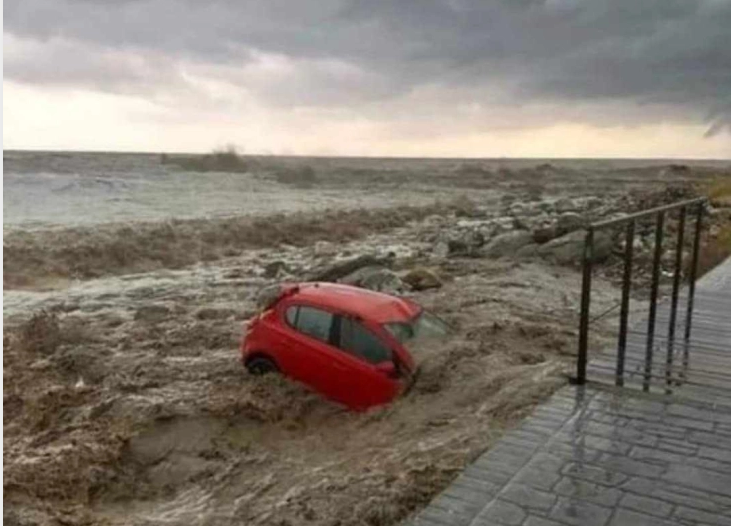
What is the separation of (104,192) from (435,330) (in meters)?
52.1

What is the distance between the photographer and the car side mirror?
336 inches

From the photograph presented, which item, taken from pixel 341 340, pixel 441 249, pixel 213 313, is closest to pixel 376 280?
pixel 213 313

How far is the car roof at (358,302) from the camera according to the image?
29.1 ft

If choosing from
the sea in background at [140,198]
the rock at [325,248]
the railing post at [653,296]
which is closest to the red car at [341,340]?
the railing post at [653,296]

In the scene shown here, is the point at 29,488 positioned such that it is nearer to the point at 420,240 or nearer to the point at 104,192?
the point at 420,240

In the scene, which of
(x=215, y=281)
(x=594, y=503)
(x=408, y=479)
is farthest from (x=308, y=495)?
(x=215, y=281)

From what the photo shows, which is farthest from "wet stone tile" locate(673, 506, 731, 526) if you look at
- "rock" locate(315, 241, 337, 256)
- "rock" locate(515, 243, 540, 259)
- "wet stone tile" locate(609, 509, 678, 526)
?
"rock" locate(315, 241, 337, 256)

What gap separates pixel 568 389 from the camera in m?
6.13

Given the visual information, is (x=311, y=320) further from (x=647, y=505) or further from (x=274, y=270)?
(x=274, y=270)

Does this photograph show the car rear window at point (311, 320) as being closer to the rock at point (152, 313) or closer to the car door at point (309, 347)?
the car door at point (309, 347)

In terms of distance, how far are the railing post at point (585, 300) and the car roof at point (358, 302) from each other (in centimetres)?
290

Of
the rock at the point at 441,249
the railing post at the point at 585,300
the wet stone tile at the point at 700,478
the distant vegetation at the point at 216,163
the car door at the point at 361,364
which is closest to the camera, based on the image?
the wet stone tile at the point at 700,478

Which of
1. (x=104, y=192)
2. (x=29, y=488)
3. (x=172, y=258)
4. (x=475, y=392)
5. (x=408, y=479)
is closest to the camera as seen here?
(x=408, y=479)

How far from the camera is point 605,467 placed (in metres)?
4.69
